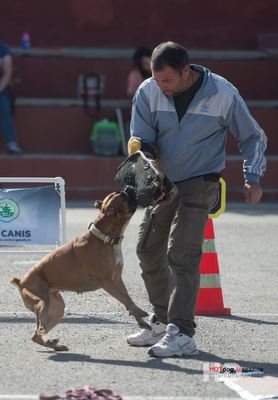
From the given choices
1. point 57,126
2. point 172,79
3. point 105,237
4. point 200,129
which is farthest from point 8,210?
point 57,126

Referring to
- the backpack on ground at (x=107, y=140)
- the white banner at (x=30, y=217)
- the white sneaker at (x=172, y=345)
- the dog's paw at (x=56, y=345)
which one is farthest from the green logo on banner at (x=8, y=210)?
the backpack on ground at (x=107, y=140)

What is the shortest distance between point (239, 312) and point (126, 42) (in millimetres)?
11230

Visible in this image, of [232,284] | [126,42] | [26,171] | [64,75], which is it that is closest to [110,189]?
[26,171]

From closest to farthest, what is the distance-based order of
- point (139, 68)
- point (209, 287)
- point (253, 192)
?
point (253, 192), point (209, 287), point (139, 68)

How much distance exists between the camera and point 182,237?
6.91 metres

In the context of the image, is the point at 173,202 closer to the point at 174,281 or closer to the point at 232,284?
the point at 174,281

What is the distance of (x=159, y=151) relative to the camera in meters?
7.06

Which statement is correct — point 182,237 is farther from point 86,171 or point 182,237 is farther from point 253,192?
point 86,171

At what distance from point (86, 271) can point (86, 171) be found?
30.3 feet

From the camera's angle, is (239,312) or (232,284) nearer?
(239,312)

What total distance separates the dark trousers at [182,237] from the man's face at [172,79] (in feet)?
1.89

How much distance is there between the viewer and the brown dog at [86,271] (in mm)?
6980

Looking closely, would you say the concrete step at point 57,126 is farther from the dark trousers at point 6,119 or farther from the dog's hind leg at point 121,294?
the dog's hind leg at point 121,294

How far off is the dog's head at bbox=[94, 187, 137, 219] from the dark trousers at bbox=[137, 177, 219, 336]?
219mm
